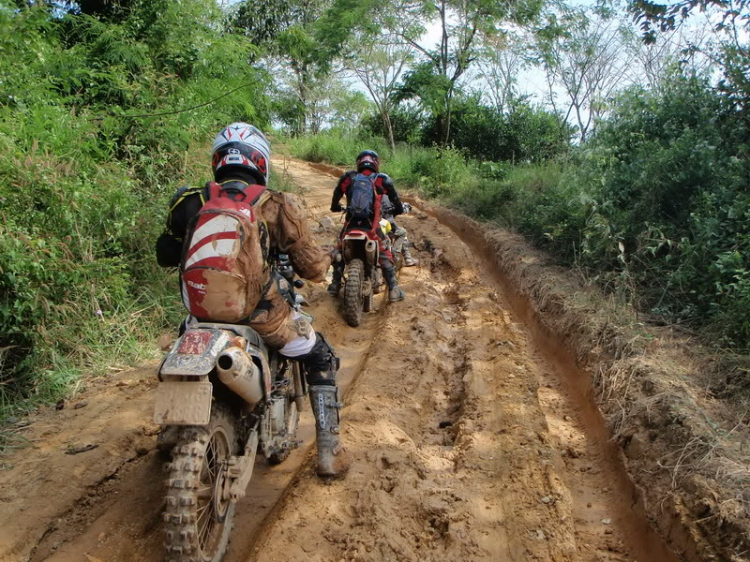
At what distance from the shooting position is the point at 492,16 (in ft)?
58.7

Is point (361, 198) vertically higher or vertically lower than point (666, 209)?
lower

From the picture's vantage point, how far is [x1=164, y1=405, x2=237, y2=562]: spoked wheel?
2.43 m

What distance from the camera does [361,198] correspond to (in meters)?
7.05

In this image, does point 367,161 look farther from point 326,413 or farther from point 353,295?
point 326,413

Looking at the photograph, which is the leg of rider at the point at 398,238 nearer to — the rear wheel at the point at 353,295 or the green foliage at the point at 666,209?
the rear wheel at the point at 353,295

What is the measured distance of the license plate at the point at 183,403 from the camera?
2447 mm

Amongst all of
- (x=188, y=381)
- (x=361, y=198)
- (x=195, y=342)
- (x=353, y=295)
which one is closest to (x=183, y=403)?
(x=188, y=381)

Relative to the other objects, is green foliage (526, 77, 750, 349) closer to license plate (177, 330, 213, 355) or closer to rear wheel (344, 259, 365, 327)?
rear wheel (344, 259, 365, 327)

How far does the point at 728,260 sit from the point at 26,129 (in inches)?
246

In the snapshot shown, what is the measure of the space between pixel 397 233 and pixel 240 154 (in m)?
5.75

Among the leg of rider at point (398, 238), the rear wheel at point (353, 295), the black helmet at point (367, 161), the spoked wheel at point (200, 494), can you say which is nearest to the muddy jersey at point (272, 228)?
the spoked wheel at point (200, 494)

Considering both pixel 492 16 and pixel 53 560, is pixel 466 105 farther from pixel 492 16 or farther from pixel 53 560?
pixel 53 560

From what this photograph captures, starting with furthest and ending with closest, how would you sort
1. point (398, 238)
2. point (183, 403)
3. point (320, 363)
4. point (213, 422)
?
1. point (398, 238)
2. point (320, 363)
3. point (213, 422)
4. point (183, 403)

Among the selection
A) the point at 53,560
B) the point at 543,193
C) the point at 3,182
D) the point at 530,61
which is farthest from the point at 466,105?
the point at 53,560
